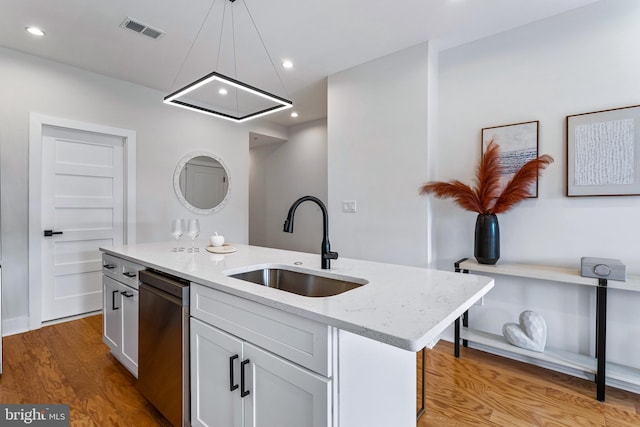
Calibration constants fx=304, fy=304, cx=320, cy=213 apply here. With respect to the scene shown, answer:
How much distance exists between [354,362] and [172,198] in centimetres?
372

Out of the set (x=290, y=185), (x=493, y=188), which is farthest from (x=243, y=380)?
(x=290, y=185)

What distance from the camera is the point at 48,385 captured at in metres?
2.02

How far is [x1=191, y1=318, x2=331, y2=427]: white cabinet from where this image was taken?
956 millimetres

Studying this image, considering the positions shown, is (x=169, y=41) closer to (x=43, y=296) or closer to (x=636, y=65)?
(x=43, y=296)

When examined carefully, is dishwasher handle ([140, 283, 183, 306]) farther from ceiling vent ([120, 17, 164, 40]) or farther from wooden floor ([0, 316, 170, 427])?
ceiling vent ([120, 17, 164, 40])

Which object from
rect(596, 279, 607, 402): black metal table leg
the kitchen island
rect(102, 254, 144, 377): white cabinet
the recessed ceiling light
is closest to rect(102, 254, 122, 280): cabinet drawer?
rect(102, 254, 144, 377): white cabinet

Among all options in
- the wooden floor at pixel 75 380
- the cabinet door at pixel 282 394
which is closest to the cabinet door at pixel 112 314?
the wooden floor at pixel 75 380

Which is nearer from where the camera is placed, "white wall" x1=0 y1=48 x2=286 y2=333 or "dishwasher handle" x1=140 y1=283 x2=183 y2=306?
"dishwasher handle" x1=140 y1=283 x2=183 y2=306

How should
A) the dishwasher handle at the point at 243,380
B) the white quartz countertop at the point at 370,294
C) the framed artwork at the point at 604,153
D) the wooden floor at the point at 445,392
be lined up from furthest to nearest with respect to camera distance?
the framed artwork at the point at 604,153 → the wooden floor at the point at 445,392 → the dishwasher handle at the point at 243,380 → the white quartz countertop at the point at 370,294

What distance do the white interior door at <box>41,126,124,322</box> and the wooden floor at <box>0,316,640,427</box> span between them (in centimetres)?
76

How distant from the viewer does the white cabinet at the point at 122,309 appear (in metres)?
1.91

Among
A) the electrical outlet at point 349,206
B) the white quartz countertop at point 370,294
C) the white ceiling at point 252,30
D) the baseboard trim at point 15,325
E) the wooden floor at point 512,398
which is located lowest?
the wooden floor at point 512,398

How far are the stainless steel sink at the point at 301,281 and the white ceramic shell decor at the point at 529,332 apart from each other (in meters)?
1.64

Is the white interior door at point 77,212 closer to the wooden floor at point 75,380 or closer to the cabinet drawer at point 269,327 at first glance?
the wooden floor at point 75,380
